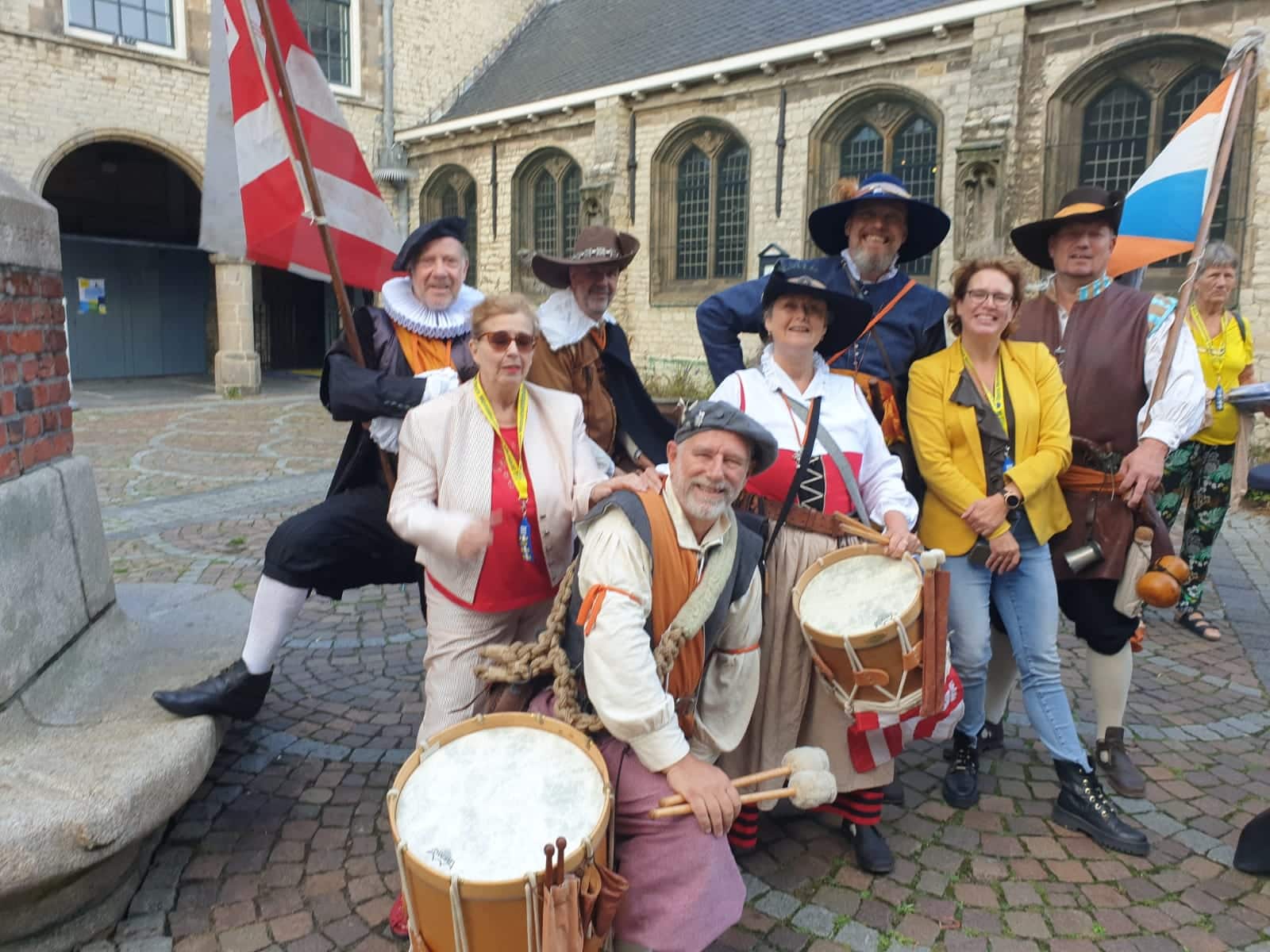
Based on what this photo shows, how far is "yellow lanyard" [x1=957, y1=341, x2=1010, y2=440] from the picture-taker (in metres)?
3.09

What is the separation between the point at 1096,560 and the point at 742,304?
1546 millimetres

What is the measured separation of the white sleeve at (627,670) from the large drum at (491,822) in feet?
0.40

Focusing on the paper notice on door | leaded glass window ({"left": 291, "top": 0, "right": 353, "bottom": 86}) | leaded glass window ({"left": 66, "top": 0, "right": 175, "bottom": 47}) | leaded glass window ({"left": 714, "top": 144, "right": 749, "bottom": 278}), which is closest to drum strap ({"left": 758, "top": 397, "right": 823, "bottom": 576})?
leaded glass window ({"left": 714, "top": 144, "right": 749, "bottom": 278})

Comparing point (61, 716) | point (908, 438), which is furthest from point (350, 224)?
point (908, 438)

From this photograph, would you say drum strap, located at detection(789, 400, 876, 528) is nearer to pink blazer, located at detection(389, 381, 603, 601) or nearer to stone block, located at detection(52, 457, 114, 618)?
pink blazer, located at detection(389, 381, 603, 601)

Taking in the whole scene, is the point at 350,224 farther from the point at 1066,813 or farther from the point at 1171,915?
the point at 1171,915

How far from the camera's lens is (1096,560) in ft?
10.6

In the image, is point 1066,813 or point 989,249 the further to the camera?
point 989,249

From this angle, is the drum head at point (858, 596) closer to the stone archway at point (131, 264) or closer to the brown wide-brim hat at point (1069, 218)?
the brown wide-brim hat at point (1069, 218)

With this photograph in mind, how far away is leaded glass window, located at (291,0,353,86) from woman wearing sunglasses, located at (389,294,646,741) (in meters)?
19.2

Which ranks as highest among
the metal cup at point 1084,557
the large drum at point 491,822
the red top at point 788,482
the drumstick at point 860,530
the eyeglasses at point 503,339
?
the eyeglasses at point 503,339

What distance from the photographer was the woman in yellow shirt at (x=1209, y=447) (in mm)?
5312

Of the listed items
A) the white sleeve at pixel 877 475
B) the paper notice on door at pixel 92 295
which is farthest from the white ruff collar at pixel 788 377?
the paper notice on door at pixel 92 295

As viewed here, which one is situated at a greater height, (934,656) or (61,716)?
(934,656)
